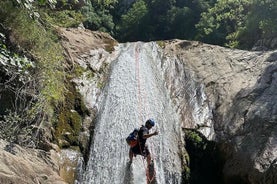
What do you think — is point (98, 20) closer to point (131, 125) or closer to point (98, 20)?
point (98, 20)

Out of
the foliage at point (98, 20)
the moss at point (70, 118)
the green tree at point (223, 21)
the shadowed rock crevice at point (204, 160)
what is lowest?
the shadowed rock crevice at point (204, 160)

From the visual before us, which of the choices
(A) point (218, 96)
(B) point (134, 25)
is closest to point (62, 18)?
(A) point (218, 96)

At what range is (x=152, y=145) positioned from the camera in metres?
11.2

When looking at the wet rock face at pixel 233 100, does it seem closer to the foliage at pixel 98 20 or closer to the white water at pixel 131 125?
the white water at pixel 131 125

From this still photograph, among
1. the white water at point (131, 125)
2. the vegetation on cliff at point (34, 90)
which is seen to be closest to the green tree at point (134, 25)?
the white water at point (131, 125)

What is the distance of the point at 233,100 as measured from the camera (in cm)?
1267

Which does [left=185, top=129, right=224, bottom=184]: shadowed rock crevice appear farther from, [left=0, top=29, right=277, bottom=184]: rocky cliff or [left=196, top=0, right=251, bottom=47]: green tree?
[left=196, top=0, right=251, bottom=47]: green tree

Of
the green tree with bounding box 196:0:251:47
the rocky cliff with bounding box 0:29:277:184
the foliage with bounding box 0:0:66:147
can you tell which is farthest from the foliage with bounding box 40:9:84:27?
the green tree with bounding box 196:0:251:47

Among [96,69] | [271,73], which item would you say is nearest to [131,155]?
[96,69]

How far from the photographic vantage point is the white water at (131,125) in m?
10.1

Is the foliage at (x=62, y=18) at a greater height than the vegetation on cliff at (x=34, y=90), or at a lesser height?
greater

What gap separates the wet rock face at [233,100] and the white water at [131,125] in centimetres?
69

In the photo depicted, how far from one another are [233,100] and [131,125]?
3549 mm

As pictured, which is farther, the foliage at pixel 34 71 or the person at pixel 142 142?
the foliage at pixel 34 71
